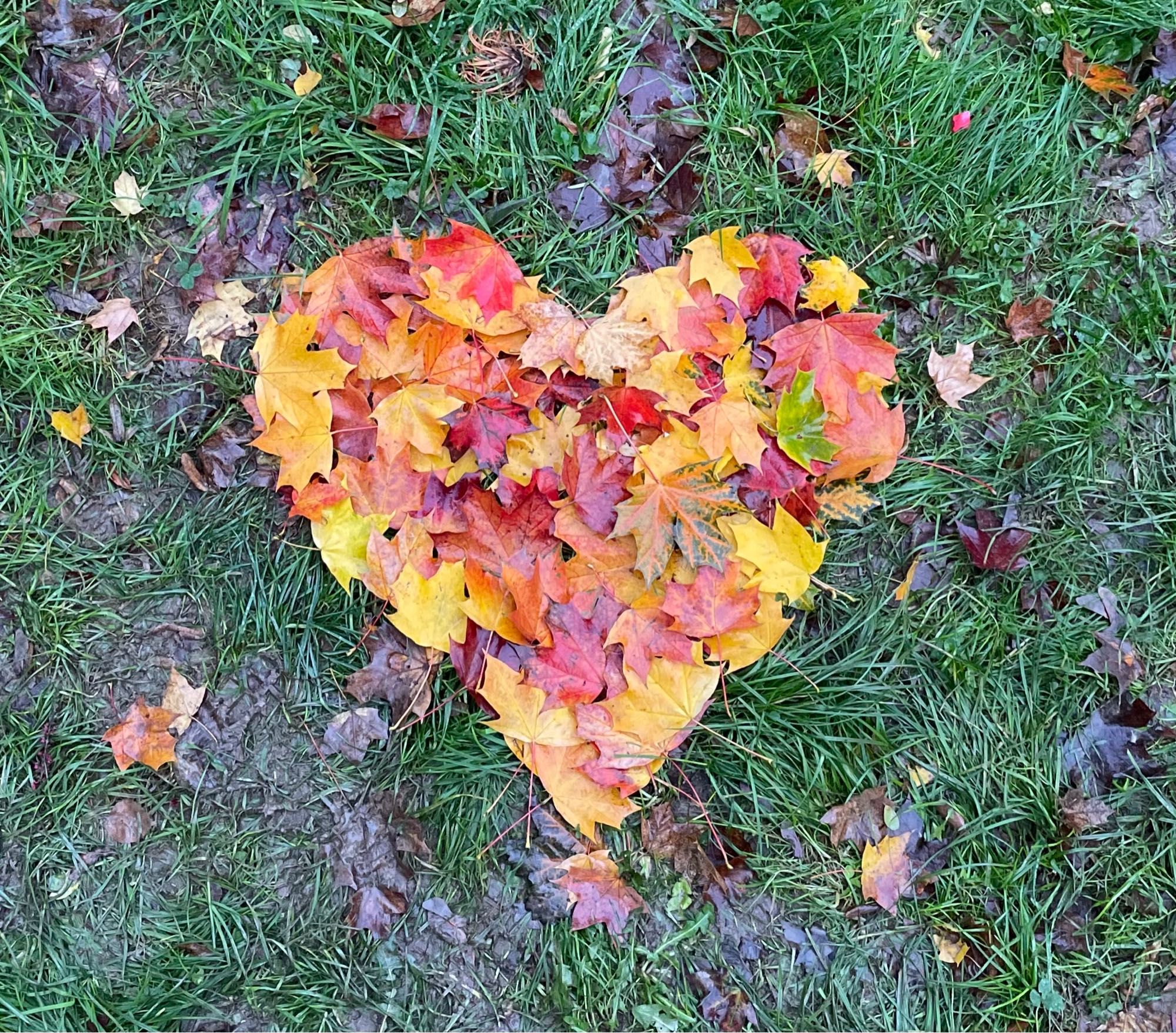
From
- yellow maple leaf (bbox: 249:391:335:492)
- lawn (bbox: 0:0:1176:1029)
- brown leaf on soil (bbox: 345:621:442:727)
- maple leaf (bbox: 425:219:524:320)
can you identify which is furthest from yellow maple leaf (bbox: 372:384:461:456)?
brown leaf on soil (bbox: 345:621:442:727)

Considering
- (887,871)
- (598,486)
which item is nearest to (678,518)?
(598,486)

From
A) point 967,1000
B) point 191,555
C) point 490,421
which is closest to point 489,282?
point 490,421

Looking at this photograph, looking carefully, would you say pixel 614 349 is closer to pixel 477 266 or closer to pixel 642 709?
pixel 477 266

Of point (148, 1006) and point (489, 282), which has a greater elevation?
point (489, 282)

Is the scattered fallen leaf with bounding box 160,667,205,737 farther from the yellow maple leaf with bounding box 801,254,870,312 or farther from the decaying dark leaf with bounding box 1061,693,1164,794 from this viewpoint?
the decaying dark leaf with bounding box 1061,693,1164,794

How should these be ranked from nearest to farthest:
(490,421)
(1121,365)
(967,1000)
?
(490,421)
(967,1000)
(1121,365)

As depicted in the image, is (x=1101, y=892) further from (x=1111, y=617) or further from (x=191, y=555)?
(x=191, y=555)
